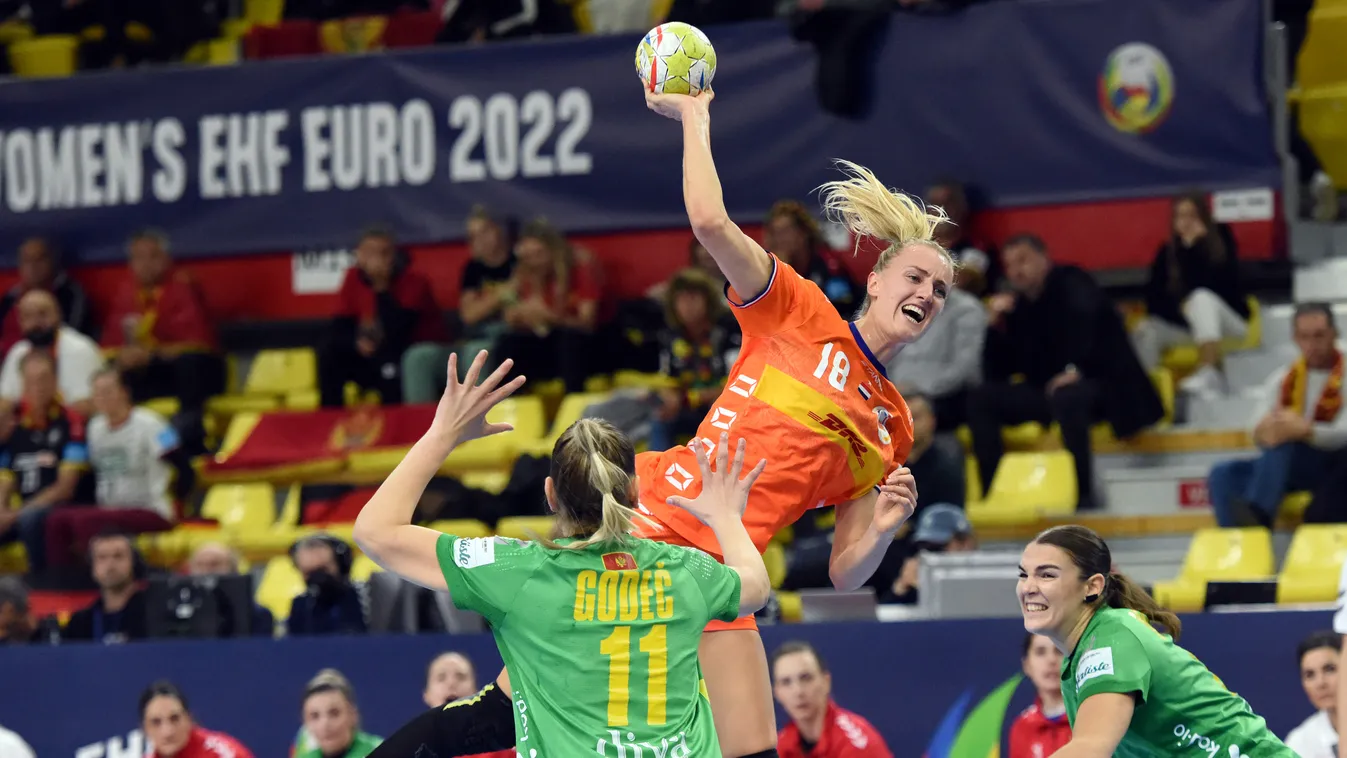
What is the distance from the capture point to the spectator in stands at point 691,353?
11.2 m

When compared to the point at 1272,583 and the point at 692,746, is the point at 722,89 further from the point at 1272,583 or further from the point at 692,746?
the point at 692,746

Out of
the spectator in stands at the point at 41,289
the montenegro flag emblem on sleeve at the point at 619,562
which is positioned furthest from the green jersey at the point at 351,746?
the spectator in stands at the point at 41,289

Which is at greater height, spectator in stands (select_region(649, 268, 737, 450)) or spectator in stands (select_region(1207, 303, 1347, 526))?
spectator in stands (select_region(649, 268, 737, 450))

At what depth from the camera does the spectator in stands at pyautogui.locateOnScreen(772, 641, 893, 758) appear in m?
8.35

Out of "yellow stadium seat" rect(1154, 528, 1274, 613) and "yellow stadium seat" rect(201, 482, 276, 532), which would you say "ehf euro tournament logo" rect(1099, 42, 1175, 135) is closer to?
"yellow stadium seat" rect(1154, 528, 1274, 613)

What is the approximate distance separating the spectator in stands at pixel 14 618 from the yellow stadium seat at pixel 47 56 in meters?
6.11

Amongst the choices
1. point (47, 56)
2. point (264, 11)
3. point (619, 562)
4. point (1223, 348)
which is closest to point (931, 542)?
point (1223, 348)

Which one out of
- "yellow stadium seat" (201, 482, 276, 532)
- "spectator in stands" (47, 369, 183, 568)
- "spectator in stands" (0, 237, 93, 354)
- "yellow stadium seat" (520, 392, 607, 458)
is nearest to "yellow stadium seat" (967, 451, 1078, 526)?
"yellow stadium seat" (520, 392, 607, 458)

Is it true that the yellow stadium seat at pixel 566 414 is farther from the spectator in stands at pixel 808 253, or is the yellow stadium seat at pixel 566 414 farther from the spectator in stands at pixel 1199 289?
the spectator in stands at pixel 1199 289

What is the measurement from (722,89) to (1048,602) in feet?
26.0

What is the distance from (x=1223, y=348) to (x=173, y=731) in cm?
649

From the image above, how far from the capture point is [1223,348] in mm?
11789

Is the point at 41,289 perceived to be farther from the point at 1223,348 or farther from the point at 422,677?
the point at 1223,348

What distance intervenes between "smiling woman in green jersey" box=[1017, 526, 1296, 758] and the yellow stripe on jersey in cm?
62
